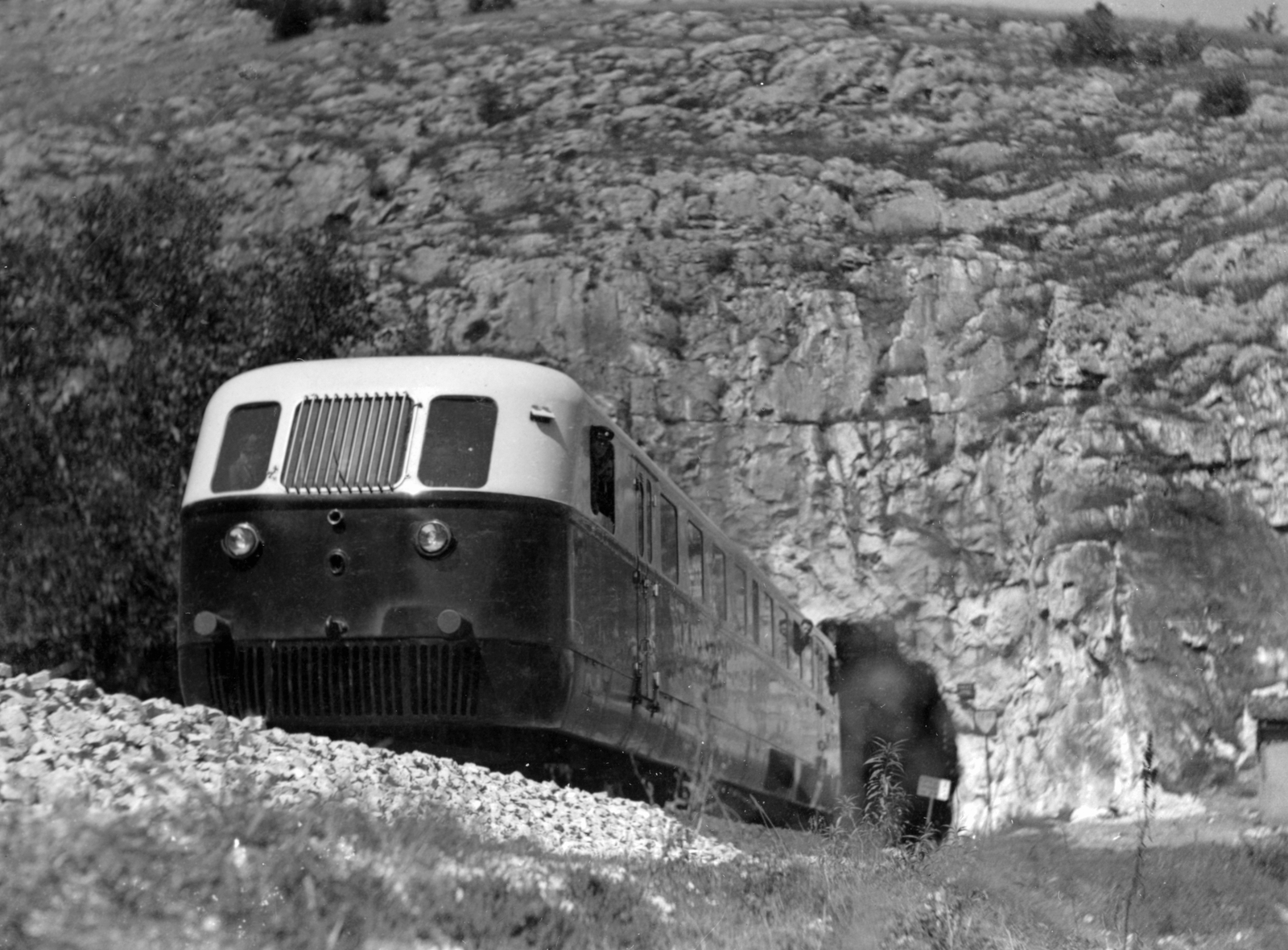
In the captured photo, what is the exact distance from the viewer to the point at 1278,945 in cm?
1198

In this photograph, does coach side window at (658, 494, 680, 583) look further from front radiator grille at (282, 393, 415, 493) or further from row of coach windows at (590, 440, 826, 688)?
front radiator grille at (282, 393, 415, 493)

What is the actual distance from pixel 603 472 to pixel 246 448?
2.45 metres

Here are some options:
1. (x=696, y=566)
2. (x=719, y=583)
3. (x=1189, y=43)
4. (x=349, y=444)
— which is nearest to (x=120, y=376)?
(x=719, y=583)

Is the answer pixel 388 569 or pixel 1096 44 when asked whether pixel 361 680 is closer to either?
pixel 388 569

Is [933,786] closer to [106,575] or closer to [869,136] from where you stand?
[106,575]

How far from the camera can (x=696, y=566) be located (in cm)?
1304

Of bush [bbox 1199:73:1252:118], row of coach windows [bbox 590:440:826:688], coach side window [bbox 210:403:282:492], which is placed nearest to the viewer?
coach side window [bbox 210:403:282:492]

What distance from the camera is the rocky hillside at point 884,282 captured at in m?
23.4

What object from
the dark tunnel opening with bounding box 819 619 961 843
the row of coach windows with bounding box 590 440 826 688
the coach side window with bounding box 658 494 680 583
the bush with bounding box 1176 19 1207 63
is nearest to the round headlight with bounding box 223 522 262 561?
the row of coach windows with bounding box 590 440 826 688

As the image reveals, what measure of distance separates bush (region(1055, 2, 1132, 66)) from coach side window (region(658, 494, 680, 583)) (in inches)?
1050

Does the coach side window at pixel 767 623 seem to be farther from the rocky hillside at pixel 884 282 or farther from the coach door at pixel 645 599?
the rocky hillside at pixel 884 282

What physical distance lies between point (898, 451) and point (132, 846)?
21.8m

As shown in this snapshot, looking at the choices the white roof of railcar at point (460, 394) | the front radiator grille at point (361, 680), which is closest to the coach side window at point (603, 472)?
the white roof of railcar at point (460, 394)

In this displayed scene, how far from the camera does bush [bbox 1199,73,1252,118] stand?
32.7 m
